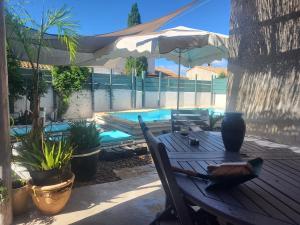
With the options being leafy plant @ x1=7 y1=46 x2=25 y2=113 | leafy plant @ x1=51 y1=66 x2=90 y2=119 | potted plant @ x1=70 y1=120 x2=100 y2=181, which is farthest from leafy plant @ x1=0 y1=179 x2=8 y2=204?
leafy plant @ x1=51 y1=66 x2=90 y2=119

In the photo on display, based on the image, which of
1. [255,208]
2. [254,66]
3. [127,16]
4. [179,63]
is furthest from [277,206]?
[127,16]

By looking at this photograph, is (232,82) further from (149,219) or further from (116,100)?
(116,100)

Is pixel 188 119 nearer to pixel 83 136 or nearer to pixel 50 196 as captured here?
pixel 83 136

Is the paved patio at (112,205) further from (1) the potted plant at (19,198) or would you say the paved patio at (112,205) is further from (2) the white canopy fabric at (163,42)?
(2) the white canopy fabric at (163,42)

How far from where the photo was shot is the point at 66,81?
10.9 meters

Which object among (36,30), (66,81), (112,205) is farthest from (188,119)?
(66,81)

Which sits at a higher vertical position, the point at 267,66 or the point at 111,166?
the point at 267,66

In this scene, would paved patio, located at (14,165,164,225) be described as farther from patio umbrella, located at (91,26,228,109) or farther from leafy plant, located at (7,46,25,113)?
leafy plant, located at (7,46,25,113)

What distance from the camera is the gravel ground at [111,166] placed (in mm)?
3981

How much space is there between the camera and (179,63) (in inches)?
320

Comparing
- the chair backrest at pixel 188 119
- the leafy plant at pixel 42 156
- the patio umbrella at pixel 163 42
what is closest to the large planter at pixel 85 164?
the leafy plant at pixel 42 156

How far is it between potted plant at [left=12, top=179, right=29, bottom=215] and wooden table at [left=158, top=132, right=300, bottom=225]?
1.75 metres

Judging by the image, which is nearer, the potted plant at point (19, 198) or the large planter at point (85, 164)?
the potted plant at point (19, 198)

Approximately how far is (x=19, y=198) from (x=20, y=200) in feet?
0.10
